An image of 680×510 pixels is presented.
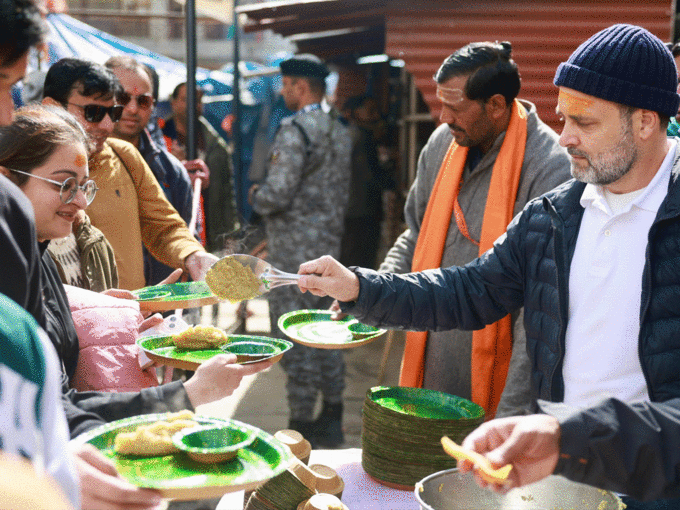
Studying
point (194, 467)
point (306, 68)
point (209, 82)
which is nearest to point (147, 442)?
point (194, 467)

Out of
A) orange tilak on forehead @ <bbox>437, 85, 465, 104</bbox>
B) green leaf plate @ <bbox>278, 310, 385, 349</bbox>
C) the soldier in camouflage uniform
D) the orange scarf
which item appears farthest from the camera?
the soldier in camouflage uniform

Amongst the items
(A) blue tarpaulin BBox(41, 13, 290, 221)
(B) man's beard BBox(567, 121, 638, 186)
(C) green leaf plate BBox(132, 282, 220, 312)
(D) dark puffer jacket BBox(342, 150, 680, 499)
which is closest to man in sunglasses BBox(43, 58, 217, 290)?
(C) green leaf plate BBox(132, 282, 220, 312)

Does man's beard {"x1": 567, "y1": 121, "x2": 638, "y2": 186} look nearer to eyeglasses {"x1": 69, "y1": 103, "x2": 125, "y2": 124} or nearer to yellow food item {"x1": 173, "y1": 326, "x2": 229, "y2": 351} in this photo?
yellow food item {"x1": 173, "y1": 326, "x2": 229, "y2": 351}

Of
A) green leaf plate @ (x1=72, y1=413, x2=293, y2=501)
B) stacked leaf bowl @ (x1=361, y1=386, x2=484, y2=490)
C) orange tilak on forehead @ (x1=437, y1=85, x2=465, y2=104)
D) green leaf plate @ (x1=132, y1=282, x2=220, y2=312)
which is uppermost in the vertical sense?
orange tilak on forehead @ (x1=437, y1=85, x2=465, y2=104)

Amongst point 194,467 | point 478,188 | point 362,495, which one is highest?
point 478,188

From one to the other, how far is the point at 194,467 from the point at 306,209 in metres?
3.97

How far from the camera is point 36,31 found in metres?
1.26

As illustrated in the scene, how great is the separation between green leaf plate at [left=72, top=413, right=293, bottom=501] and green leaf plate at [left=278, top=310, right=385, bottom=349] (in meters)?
1.08

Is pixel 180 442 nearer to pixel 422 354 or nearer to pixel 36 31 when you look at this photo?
pixel 36 31

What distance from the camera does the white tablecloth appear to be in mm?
2045

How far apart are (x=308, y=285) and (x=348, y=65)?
27.3ft

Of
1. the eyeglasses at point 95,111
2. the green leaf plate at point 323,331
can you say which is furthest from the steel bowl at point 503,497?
the eyeglasses at point 95,111

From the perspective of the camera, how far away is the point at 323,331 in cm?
283

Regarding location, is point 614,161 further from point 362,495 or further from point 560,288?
point 362,495
